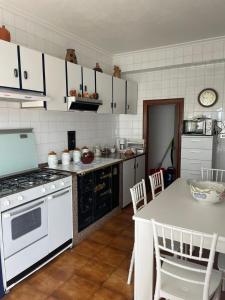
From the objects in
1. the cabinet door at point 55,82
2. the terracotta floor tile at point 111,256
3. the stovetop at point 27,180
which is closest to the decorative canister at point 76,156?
the stovetop at point 27,180

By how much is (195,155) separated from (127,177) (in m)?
1.14

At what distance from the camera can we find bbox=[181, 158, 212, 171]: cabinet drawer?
12.0 ft

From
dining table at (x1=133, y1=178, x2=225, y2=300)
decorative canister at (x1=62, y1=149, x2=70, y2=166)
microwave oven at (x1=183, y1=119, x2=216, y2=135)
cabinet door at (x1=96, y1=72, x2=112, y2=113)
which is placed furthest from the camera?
microwave oven at (x1=183, y1=119, x2=216, y2=135)

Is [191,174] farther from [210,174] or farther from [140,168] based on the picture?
[140,168]

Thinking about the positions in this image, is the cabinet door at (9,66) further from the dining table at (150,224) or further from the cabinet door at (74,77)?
the dining table at (150,224)

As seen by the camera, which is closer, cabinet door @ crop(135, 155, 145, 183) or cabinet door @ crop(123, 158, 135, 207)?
cabinet door @ crop(123, 158, 135, 207)

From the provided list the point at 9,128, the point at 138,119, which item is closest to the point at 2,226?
the point at 9,128

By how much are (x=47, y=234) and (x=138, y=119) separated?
2925mm

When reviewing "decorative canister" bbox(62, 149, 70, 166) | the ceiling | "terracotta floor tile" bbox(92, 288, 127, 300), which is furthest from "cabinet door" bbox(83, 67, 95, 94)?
"terracotta floor tile" bbox(92, 288, 127, 300)

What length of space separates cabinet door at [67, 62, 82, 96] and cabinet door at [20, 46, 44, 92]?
1.47 ft

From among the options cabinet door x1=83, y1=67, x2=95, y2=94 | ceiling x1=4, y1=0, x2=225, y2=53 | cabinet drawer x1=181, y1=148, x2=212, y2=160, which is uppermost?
ceiling x1=4, y1=0, x2=225, y2=53

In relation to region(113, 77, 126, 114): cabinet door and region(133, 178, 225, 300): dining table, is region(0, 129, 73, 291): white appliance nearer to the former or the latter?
region(133, 178, 225, 300): dining table

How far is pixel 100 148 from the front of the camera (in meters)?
4.19

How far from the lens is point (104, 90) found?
3670 mm
